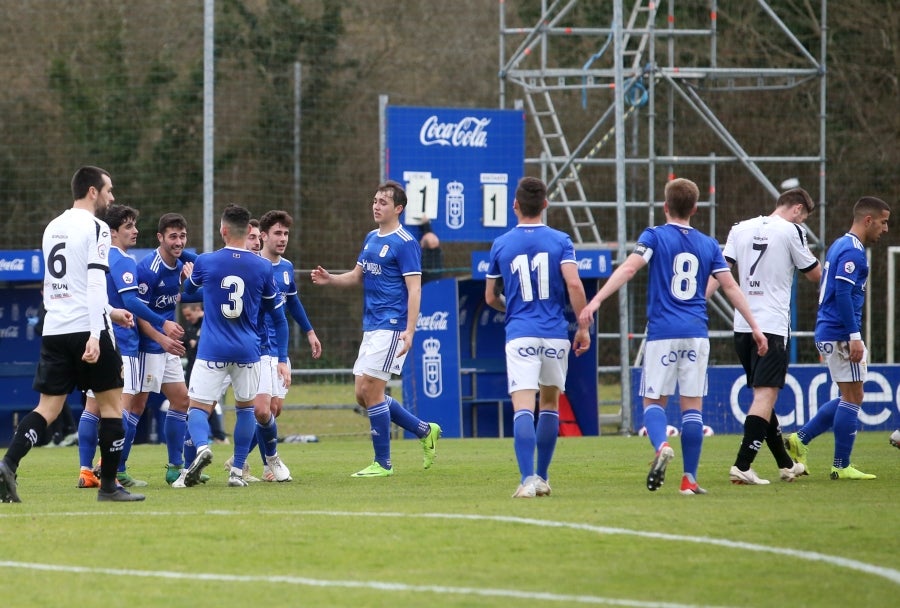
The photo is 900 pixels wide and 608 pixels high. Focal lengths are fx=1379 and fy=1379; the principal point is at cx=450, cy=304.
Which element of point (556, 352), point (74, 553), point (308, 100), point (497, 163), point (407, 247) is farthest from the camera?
point (308, 100)

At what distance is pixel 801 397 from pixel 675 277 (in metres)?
9.64

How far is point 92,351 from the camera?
8.65 meters

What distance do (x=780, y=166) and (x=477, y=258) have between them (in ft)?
37.9

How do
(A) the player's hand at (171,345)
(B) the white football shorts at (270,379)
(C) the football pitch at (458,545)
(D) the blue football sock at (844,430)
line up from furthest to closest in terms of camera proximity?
(B) the white football shorts at (270,379) → (D) the blue football sock at (844,430) → (A) the player's hand at (171,345) → (C) the football pitch at (458,545)

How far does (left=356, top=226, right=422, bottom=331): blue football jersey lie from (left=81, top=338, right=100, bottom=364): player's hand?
287 cm

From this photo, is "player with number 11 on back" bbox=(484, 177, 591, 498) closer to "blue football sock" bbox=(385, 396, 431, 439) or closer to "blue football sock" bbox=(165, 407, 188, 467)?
"blue football sock" bbox=(385, 396, 431, 439)

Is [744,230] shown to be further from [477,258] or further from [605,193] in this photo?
[605,193]

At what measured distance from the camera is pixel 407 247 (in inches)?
431

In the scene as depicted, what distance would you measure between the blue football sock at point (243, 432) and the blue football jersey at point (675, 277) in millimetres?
3261

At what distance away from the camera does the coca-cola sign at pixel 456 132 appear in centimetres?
1956

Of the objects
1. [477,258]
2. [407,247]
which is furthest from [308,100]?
[407,247]

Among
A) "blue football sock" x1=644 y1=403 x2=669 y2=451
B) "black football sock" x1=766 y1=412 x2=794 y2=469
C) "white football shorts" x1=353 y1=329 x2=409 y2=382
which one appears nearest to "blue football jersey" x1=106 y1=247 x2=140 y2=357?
"white football shorts" x1=353 y1=329 x2=409 y2=382

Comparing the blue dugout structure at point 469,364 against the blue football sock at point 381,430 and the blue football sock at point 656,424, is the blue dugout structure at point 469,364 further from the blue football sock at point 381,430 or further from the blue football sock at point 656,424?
the blue football sock at point 656,424

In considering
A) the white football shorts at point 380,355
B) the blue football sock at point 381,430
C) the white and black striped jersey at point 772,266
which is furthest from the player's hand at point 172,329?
the white and black striped jersey at point 772,266
